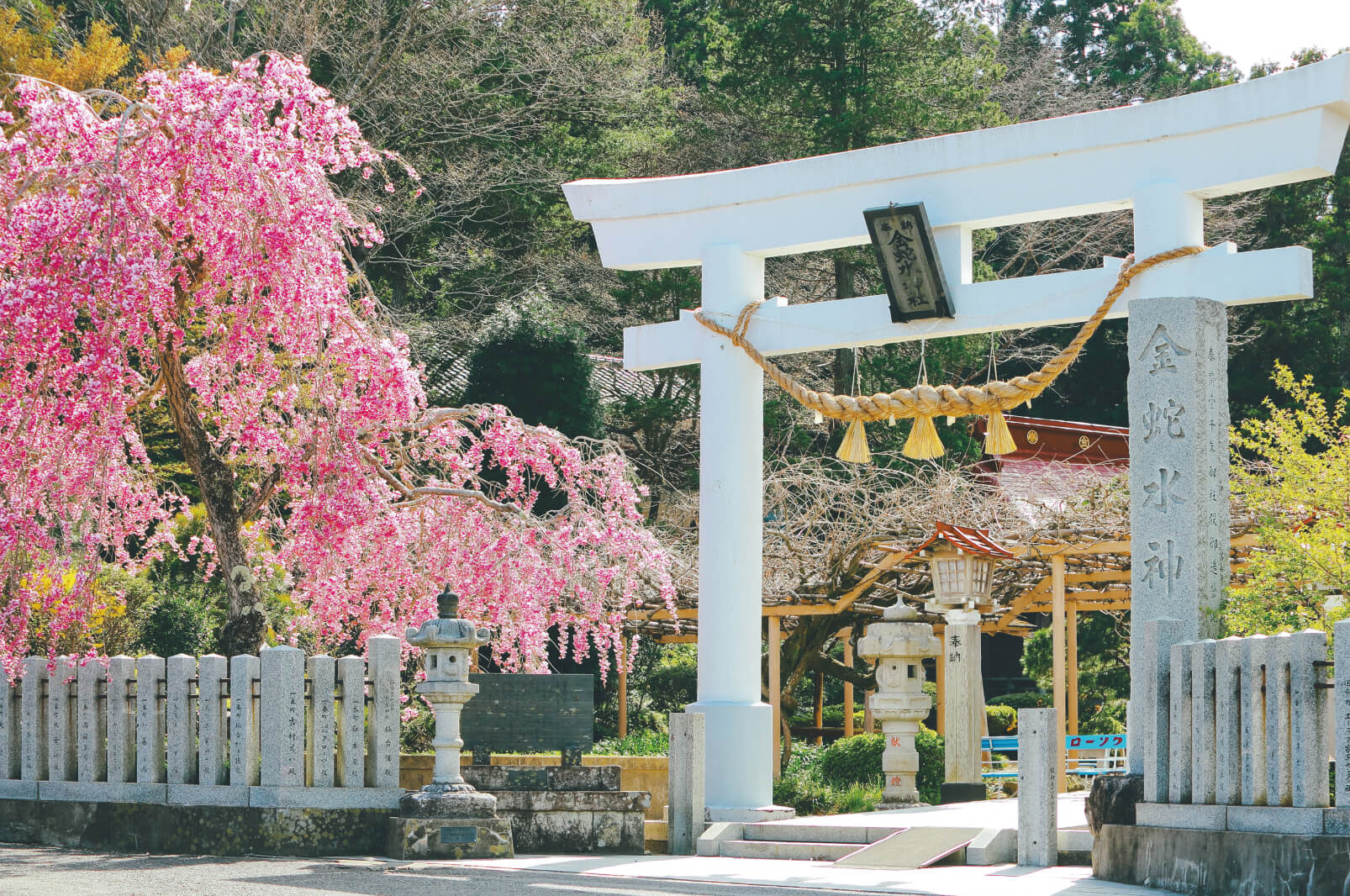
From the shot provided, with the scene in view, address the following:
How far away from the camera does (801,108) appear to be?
2255 cm

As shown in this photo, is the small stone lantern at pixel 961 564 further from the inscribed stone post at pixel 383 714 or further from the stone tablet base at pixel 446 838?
the inscribed stone post at pixel 383 714

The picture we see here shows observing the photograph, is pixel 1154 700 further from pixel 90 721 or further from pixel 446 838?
pixel 90 721

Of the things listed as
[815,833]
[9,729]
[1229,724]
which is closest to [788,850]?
[815,833]

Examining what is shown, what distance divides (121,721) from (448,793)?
9.24 ft

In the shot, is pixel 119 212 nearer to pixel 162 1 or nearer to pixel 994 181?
pixel 994 181

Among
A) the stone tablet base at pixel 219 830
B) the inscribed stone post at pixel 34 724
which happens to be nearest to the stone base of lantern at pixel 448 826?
the stone tablet base at pixel 219 830

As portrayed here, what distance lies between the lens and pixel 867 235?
442 inches

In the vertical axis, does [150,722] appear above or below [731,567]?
below

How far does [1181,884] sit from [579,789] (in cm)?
461

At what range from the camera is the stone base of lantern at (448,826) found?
9891mm

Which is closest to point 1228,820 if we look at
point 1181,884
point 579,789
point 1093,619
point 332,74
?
point 1181,884

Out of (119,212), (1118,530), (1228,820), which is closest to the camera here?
(1228,820)

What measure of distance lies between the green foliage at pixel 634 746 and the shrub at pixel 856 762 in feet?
5.97

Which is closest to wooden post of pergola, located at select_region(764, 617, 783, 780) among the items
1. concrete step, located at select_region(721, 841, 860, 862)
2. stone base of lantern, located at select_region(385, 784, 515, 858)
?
concrete step, located at select_region(721, 841, 860, 862)
